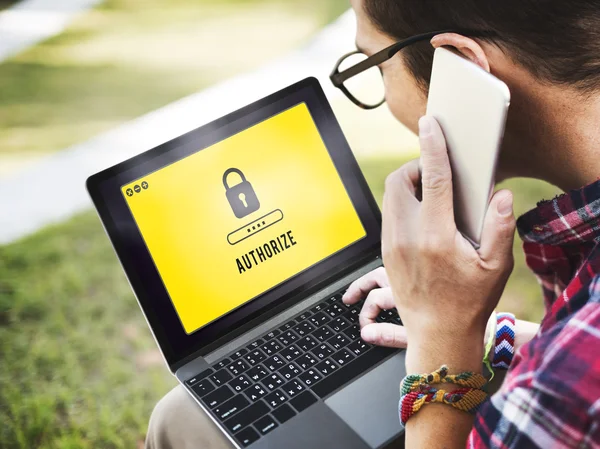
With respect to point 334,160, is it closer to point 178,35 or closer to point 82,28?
point 178,35

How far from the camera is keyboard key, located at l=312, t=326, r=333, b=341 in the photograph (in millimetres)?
1114

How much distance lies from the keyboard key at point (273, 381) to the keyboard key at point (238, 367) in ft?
0.14

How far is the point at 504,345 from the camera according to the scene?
1.13 meters

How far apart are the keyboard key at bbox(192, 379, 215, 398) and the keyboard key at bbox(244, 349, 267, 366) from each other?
7cm

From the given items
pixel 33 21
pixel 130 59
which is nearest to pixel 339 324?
pixel 130 59

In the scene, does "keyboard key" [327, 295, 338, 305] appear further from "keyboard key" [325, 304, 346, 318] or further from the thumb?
the thumb

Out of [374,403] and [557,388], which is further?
[374,403]

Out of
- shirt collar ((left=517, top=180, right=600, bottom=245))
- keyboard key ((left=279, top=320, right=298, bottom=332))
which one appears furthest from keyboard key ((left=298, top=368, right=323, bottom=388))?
shirt collar ((left=517, top=180, right=600, bottom=245))

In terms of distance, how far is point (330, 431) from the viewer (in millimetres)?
977

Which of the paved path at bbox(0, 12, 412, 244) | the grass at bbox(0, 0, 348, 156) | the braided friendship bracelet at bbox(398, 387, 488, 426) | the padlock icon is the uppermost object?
the grass at bbox(0, 0, 348, 156)

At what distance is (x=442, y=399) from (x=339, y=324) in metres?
0.27

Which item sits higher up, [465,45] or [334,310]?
[465,45]

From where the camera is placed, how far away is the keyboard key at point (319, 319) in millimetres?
1143

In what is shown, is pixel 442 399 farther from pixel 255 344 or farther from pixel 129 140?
pixel 129 140
